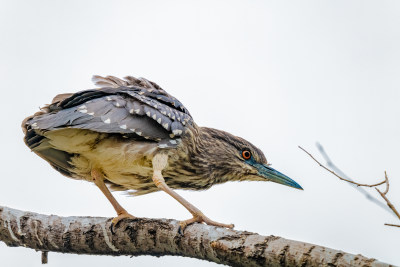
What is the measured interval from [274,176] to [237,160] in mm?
494

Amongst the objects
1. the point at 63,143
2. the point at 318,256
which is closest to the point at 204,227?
the point at 318,256

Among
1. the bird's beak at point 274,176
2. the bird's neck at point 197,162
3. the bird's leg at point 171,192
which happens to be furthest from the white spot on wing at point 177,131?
the bird's beak at point 274,176

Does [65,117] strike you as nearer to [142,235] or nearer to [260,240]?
[142,235]

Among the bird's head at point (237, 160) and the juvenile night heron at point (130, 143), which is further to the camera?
the bird's head at point (237, 160)

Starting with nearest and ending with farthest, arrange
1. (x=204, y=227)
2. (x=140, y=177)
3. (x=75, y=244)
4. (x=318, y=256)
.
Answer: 1. (x=318, y=256)
2. (x=204, y=227)
3. (x=75, y=244)
4. (x=140, y=177)

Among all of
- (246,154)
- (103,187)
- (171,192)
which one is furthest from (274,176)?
(103,187)

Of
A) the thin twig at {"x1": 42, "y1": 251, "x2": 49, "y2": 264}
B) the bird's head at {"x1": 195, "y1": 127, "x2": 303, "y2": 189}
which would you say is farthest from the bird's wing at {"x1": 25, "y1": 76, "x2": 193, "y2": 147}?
the thin twig at {"x1": 42, "y1": 251, "x2": 49, "y2": 264}

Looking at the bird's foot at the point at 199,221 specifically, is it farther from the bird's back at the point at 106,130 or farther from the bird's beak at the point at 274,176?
the bird's beak at the point at 274,176

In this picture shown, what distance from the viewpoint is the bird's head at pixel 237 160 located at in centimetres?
629

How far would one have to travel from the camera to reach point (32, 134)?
17.0ft

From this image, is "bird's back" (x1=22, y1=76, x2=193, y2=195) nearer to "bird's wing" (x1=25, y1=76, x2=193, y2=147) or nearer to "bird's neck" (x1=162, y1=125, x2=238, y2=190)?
"bird's wing" (x1=25, y1=76, x2=193, y2=147)

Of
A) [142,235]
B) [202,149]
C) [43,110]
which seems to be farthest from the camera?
[202,149]

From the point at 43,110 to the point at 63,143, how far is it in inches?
15.1

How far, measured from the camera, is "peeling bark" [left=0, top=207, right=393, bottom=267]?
10.4 ft
